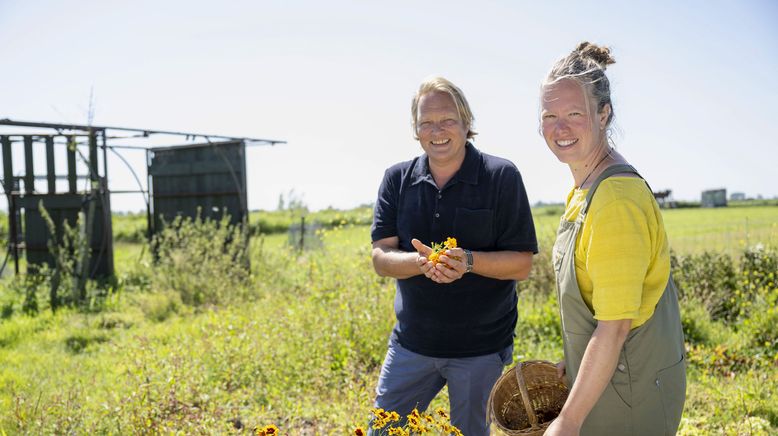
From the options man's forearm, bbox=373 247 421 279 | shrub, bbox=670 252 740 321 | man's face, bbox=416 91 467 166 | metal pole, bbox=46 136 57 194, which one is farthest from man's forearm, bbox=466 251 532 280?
metal pole, bbox=46 136 57 194

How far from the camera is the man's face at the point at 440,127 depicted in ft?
8.26

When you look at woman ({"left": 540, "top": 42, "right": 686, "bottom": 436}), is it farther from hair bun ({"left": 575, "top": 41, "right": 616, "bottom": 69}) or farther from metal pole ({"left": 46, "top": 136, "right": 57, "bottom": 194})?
metal pole ({"left": 46, "top": 136, "right": 57, "bottom": 194})

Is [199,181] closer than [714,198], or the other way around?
[199,181]

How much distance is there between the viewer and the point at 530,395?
6.88ft

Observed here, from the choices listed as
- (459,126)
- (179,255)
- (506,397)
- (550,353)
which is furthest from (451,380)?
(179,255)

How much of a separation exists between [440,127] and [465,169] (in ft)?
0.72

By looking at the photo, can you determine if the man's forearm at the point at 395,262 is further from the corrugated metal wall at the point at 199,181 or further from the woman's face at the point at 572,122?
the corrugated metal wall at the point at 199,181

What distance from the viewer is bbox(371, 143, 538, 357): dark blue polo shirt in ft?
8.18

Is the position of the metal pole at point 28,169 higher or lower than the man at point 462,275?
higher

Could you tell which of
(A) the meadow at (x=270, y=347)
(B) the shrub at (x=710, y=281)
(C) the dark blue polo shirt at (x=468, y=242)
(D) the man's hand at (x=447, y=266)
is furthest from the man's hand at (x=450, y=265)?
(B) the shrub at (x=710, y=281)

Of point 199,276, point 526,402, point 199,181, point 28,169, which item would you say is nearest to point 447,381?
point 526,402

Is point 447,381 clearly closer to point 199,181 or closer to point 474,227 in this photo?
point 474,227

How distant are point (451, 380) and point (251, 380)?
2.43 meters

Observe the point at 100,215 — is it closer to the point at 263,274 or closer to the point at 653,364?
the point at 263,274
